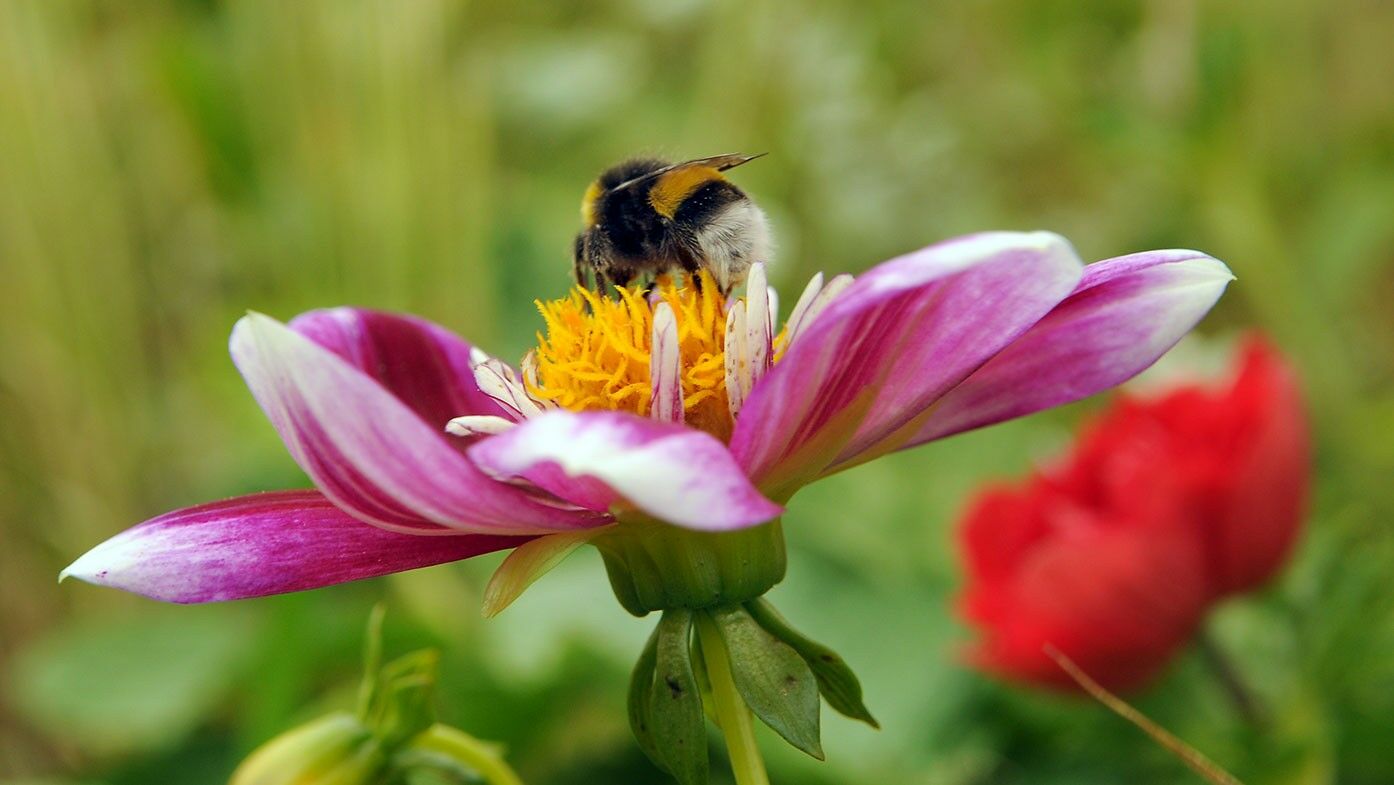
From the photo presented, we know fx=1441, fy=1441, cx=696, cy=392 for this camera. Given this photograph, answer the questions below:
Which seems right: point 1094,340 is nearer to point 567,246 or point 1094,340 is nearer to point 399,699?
point 399,699

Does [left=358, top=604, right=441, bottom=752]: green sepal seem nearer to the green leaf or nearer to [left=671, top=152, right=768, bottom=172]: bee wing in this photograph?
[left=671, top=152, right=768, bottom=172]: bee wing

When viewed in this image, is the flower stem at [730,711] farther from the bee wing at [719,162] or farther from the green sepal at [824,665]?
the bee wing at [719,162]

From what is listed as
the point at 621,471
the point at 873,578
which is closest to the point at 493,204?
the point at 873,578

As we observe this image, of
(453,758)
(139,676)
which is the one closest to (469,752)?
(453,758)

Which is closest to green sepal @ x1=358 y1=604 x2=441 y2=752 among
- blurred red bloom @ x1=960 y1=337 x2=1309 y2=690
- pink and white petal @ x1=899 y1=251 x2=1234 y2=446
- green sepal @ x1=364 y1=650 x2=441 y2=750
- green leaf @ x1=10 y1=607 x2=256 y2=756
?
green sepal @ x1=364 y1=650 x2=441 y2=750

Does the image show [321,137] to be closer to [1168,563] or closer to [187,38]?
[187,38]

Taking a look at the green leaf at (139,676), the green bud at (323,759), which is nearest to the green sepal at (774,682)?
the green bud at (323,759)
